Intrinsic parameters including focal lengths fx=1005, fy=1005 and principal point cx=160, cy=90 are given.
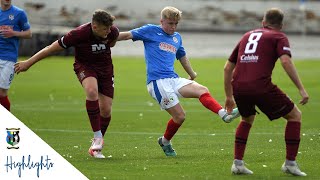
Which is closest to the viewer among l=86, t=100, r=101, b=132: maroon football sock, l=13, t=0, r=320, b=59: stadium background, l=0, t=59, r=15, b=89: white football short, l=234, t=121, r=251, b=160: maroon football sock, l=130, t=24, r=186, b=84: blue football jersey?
l=234, t=121, r=251, b=160: maroon football sock

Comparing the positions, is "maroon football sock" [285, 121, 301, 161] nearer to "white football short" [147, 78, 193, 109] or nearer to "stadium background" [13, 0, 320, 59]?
"white football short" [147, 78, 193, 109]

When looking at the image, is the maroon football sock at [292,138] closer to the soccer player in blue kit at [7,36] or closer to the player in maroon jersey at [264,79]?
the player in maroon jersey at [264,79]

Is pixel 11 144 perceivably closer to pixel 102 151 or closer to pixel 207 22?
pixel 102 151

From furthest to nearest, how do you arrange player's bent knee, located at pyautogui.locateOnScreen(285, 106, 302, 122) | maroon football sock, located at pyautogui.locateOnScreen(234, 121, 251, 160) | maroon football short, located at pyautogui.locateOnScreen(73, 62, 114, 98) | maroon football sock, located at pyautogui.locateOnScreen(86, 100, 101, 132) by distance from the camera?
maroon football short, located at pyautogui.locateOnScreen(73, 62, 114, 98) → maroon football sock, located at pyautogui.locateOnScreen(86, 100, 101, 132) → maroon football sock, located at pyautogui.locateOnScreen(234, 121, 251, 160) → player's bent knee, located at pyautogui.locateOnScreen(285, 106, 302, 122)

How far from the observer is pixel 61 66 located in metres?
41.3

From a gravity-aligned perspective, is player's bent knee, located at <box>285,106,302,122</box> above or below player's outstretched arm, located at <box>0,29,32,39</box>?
above

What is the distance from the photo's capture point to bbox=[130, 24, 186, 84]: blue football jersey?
51.1ft

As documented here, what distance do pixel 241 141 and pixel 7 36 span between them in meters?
5.90

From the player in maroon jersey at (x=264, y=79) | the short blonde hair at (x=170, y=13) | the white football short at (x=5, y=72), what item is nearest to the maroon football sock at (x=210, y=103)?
the short blonde hair at (x=170, y=13)

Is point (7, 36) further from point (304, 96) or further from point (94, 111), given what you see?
point (304, 96)

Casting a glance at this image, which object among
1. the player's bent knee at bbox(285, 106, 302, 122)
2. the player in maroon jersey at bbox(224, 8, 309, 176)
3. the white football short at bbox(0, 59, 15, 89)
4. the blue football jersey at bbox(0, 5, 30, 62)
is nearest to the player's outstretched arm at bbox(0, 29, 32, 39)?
the blue football jersey at bbox(0, 5, 30, 62)

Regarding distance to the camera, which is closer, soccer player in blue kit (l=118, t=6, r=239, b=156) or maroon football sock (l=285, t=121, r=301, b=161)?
maroon football sock (l=285, t=121, r=301, b=161)

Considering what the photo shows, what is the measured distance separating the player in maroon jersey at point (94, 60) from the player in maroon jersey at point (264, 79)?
98.7 inches

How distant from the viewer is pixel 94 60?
15133mm
